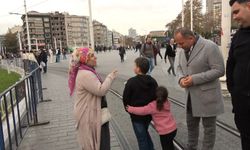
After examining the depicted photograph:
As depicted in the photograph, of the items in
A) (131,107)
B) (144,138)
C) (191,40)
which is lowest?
(144,138)

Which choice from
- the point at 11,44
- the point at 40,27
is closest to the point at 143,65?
the point at 11,44

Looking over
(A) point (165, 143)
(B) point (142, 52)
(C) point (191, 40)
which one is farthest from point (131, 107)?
(B) point (142, 52)

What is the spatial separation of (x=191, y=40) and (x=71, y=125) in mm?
4172

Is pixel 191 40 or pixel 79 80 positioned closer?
pixel 79 80

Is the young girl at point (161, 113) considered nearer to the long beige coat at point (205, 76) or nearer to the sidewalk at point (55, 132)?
the long beige coat at point (205, 76)

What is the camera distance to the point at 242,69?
314 cm

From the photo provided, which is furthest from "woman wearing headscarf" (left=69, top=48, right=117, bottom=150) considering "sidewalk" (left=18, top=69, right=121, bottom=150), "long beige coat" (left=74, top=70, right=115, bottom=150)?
"sidewalk" (left=18, top=69, right=121, bottom=150)

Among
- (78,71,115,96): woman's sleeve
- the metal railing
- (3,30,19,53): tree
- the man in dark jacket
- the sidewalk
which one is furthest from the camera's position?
(3,30,19,53): tree

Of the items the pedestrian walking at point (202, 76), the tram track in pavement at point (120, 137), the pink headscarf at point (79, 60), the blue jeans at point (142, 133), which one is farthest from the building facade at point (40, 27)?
the pink headscarf at point (79, 60)

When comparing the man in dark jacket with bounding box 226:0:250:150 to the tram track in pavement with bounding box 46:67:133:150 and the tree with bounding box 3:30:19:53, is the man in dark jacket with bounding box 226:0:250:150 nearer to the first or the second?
the tram track in pavement with bounding box 46:67:133:150

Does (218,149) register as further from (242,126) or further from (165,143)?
(242,126)

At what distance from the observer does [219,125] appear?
6.66 meters

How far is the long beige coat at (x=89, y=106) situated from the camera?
13.5 feet

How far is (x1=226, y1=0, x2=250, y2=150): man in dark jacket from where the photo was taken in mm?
3068
